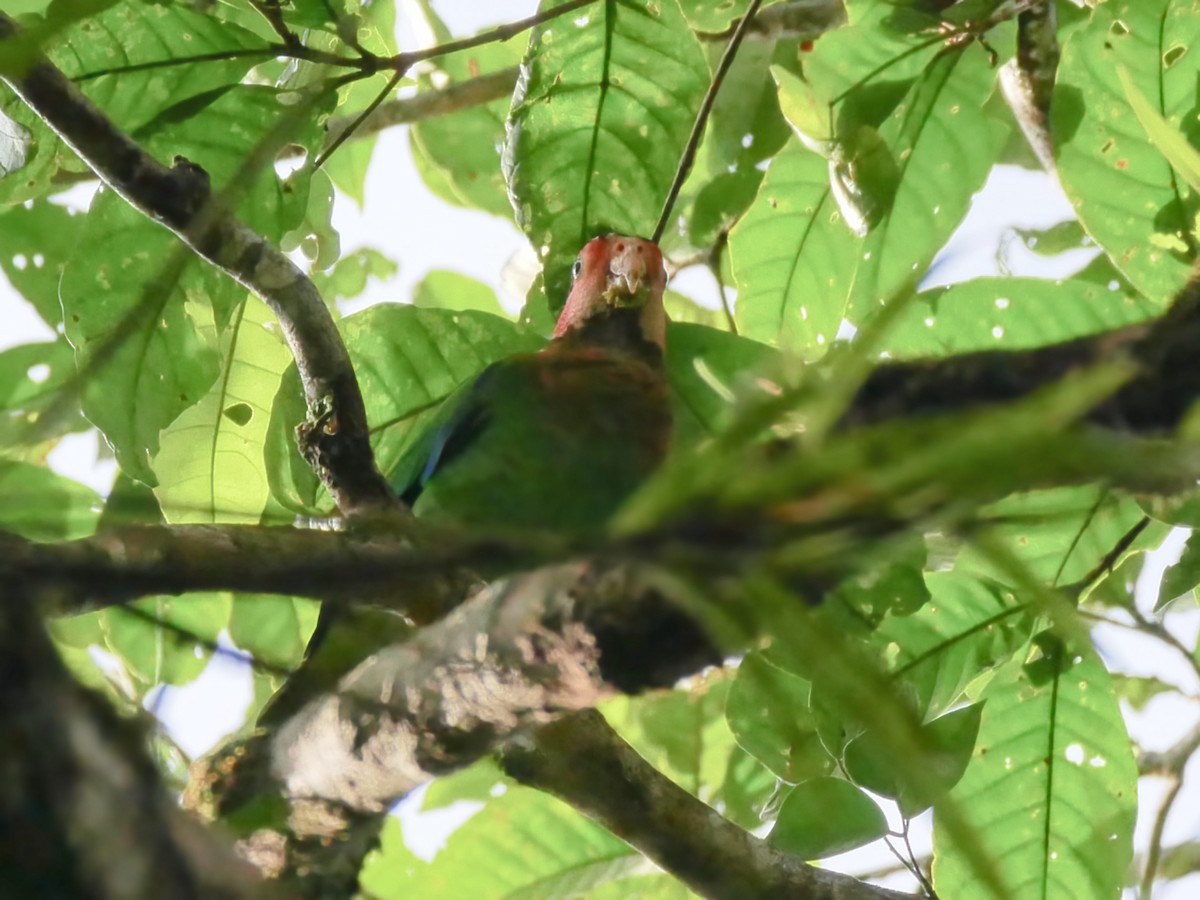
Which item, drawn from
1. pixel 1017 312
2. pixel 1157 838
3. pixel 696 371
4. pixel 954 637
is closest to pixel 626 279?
pixel 696 371

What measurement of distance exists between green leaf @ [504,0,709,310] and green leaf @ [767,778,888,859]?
2.45 ft

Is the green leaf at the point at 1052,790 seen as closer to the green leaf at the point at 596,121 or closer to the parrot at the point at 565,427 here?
the parrot at the point at 565,427

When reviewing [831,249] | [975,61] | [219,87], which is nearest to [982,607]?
[831,249]

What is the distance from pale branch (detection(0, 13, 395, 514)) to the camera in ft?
3.47

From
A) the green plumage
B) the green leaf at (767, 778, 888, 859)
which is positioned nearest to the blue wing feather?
the green plumage

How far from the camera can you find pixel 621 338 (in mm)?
1991

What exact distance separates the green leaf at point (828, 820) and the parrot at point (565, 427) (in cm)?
44

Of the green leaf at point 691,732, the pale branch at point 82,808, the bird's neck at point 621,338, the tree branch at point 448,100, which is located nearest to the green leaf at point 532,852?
the green leaf at point 691,732

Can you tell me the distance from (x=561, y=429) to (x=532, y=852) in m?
0.70

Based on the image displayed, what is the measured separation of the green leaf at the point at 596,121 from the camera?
1576 mm

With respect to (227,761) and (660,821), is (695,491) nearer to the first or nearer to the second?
(227,761)

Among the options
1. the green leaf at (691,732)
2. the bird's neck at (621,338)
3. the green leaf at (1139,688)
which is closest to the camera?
the bird's neck at (621,338)

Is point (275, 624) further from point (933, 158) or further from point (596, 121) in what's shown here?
point (933, 158)

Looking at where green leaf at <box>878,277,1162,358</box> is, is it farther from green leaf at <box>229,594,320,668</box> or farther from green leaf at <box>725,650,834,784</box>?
green leaf at <box>229,594,320,668</box>
